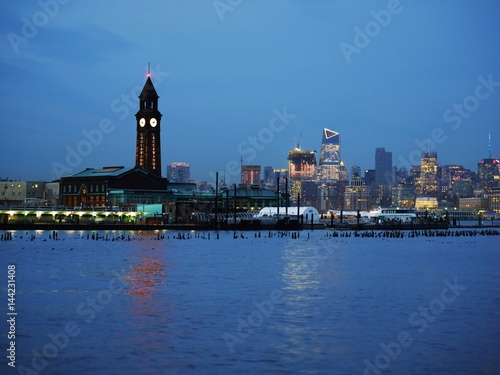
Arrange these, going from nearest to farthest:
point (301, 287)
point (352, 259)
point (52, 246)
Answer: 1. point (301, 287)
2. point (352, 259)
3. point (52, 246)

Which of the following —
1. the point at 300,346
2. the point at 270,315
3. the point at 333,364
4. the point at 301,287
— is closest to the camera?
the point at 333,364

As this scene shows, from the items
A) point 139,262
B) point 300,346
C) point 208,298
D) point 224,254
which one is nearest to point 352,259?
point 224,254

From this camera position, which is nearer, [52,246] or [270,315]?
[270,315]

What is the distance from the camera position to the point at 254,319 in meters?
45.3

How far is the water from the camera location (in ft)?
111

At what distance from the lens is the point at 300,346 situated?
37.4 meters

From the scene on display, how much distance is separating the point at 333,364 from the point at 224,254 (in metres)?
77.1

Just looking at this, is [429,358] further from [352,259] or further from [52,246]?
[52,246]

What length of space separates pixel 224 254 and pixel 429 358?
76.5 m

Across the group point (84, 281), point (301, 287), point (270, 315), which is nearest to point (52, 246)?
point (84, 281)

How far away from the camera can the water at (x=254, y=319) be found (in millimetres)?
33969

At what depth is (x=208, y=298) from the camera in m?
55.6

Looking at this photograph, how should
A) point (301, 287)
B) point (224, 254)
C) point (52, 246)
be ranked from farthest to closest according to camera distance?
point (52, 246) → point (224, 254) → point (301, 287)

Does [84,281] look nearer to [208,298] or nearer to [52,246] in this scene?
[208,298]
